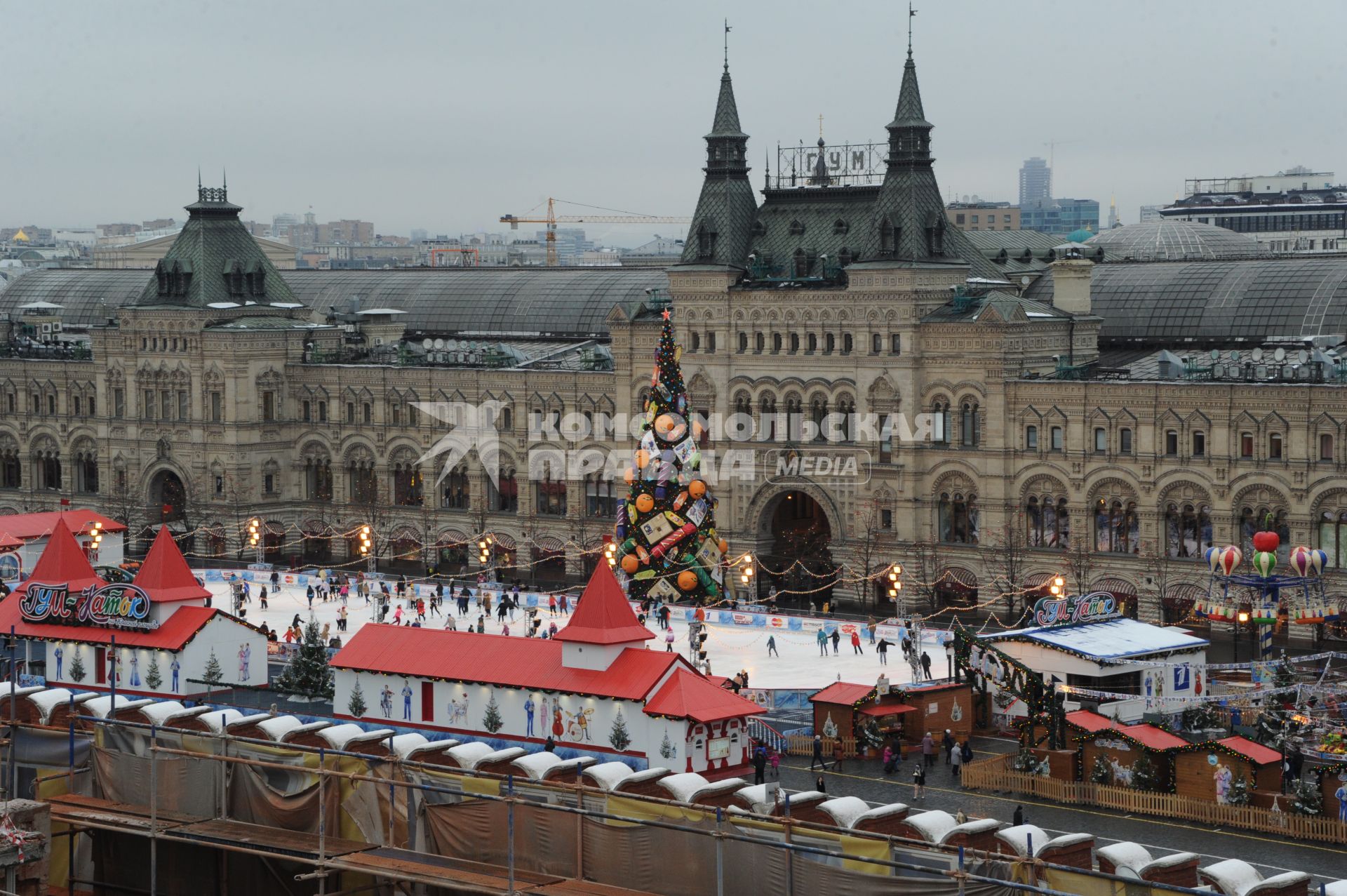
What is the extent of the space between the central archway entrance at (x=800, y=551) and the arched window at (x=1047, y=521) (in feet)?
36.5

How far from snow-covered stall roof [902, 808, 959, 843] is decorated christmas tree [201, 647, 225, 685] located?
53.2 metres

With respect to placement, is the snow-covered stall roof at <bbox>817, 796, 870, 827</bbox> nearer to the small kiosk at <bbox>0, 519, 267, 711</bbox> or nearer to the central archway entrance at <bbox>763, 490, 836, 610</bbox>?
the small kiosk at <bbox>0, 519, 267, 711</bbox>

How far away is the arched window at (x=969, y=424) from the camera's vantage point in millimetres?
129000

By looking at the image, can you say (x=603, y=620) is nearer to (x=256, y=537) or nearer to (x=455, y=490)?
(x=455, y=490)

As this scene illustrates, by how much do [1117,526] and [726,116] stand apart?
33543mm

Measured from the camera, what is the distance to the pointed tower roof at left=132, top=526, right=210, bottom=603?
103688 millimetres

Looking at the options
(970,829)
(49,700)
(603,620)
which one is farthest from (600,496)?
(970,829)

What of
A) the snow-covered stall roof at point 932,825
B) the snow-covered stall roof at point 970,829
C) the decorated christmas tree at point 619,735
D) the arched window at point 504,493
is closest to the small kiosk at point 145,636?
the decorated christmas tree at point 619,735

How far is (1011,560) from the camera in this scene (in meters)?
126

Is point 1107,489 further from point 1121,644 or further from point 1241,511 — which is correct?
point 1121,644

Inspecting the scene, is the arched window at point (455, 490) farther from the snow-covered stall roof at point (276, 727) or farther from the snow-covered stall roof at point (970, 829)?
the snow-covered stall roof at point (970, 829)

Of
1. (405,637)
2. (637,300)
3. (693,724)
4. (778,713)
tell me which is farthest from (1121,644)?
(637,300)

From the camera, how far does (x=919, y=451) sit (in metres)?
130

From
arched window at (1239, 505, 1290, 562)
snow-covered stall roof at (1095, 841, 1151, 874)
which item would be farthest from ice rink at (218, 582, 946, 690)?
snow-covered stall roof at (1095, 841, 1151, 874)
